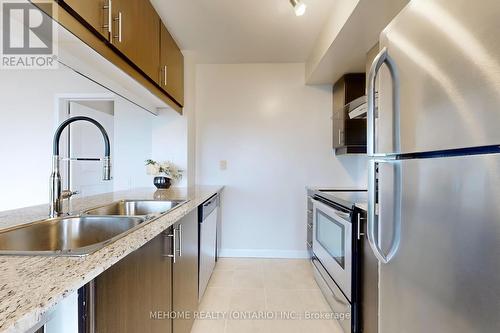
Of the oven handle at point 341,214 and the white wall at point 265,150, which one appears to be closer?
the oven handle at point 341,214

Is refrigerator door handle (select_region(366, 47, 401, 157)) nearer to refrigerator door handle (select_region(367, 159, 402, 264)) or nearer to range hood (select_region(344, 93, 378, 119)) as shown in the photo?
refrigerator door handle (select_region(367, 159, 402, 264))

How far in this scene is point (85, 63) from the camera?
4.50 feet

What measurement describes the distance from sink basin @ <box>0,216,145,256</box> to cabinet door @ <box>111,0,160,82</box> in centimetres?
95

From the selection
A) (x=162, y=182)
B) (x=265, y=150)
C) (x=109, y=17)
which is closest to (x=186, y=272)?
(x=162, y=182)

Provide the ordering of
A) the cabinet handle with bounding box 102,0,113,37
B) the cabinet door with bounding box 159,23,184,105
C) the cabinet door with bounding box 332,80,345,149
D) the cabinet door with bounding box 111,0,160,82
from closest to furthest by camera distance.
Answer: the cabinet handle with bounding box 102,0,113,37 → the cabinet door with bounding box 111,0,160,82 → the cabinet door with bounding box 159,23,184,105 → the cabinet door with bounding box 332,80,345,149

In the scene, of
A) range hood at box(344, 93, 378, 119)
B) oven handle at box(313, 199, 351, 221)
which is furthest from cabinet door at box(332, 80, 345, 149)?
oven handle at box(313, 199, 351, 221)

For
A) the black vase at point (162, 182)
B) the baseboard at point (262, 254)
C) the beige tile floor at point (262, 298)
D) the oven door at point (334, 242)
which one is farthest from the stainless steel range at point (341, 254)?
the black vase at point (162, 182)

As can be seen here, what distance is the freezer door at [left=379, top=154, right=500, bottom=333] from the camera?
57cm

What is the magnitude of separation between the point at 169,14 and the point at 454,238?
94.4 inches

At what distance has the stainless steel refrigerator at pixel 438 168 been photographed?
22.4 inches

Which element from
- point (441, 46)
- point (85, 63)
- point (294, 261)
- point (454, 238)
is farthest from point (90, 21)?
point (294, 261)

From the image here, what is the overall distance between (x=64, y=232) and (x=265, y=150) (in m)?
2.33

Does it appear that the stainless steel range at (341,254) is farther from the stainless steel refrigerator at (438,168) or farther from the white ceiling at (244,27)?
the white ceiling at (244,27)

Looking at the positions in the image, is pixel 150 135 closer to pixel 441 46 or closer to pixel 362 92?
pixel 362 92
